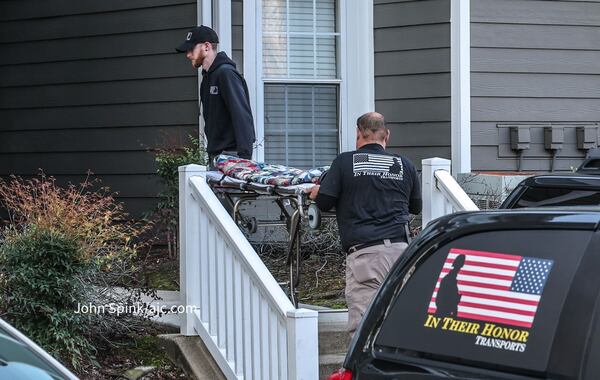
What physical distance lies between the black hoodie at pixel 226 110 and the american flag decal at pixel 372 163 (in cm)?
125

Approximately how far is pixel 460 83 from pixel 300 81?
4.97ft

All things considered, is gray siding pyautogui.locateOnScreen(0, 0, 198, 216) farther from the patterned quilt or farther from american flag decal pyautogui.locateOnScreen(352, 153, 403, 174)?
american flag decal pyautogui.locateOnScreen(352, 153, 403, 174)

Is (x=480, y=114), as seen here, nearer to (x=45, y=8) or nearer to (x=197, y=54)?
(x=197, y=54)

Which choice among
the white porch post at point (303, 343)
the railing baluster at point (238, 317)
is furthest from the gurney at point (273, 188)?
the white porch post at point (303, 343)

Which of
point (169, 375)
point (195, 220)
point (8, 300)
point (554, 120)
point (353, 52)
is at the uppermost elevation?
point (353, 52)

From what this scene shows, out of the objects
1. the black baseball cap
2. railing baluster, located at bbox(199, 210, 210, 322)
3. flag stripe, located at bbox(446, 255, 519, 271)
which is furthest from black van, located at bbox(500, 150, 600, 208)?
the black baseball cap

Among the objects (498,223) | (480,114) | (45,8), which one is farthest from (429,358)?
(45,8)

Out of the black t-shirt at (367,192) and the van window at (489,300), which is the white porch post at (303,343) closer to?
the black t-shirt at (367,192)

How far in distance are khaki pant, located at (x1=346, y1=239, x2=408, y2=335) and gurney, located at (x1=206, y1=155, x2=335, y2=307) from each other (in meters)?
0.39

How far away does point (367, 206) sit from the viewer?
240 inches

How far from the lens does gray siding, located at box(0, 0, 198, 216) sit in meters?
9.84

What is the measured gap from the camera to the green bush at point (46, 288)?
629 cm

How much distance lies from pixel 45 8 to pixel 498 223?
27.2 feet

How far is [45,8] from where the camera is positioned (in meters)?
10.7
